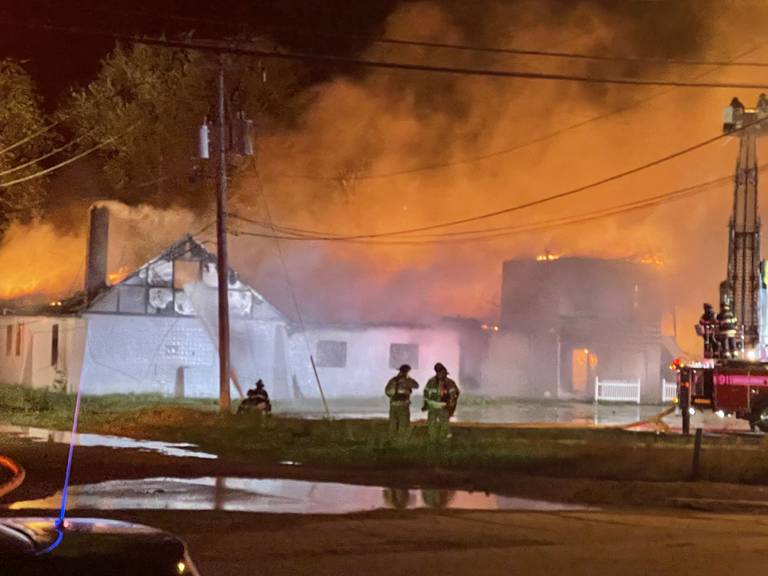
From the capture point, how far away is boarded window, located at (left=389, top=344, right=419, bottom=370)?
3209 centimetres

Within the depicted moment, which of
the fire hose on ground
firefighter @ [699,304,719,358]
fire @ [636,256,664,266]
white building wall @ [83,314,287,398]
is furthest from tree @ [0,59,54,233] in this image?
fire @ [636,256,664,266]

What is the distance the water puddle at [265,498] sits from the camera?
34.9 ft

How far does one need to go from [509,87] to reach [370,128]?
5367mm

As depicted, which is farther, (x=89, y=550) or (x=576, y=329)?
(x=576, y=329)

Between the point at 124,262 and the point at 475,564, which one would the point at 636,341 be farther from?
the point at 475,564

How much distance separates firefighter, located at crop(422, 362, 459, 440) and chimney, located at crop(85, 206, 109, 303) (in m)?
15.5

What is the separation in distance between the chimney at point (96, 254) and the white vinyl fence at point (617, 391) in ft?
49.9

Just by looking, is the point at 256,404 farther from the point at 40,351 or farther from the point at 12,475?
the point at 40,351

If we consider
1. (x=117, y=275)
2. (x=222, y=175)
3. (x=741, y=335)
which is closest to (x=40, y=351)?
(x=117, y=275)

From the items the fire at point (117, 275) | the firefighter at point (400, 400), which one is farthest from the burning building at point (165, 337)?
the firefighter at point (400, 400)

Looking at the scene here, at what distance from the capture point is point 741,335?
64.7 feet

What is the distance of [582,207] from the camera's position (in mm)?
35562

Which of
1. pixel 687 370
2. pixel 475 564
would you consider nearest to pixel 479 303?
pixel 687 370

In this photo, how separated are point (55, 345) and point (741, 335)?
19.3 meters
